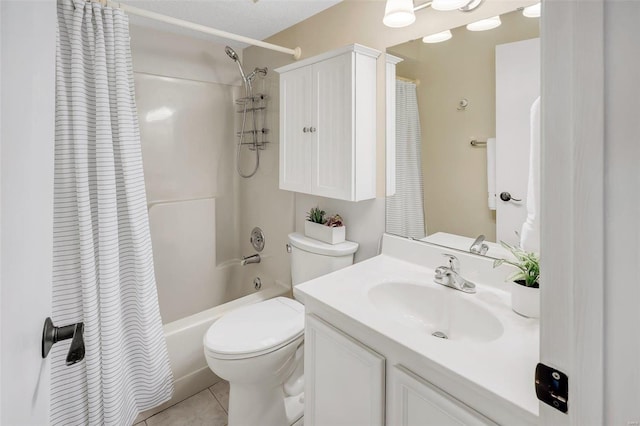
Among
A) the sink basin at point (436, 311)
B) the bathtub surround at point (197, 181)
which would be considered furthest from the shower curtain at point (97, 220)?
the sink basin at point (436, 311)

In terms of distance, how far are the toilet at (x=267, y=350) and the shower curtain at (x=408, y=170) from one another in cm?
32

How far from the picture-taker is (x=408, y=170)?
1578 millimetres

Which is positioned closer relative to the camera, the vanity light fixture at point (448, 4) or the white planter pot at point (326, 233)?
the vanity light fixture at point (448, 4)

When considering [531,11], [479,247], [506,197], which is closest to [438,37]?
[531,11]

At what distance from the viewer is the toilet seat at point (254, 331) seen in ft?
4.46

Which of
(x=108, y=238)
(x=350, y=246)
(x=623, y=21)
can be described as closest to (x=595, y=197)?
(x=623, y=21)

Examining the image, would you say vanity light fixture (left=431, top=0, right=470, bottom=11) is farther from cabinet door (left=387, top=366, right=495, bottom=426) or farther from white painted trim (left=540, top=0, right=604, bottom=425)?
cabinet door (left=387, top=366, right=495, bottom=426)

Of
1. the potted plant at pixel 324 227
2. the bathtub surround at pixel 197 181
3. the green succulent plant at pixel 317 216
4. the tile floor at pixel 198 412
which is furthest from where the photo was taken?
the bathtub surround at pixel 197 181

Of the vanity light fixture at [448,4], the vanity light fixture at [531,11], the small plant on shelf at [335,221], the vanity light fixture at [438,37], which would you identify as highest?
the vanity light fixture at [448,4]

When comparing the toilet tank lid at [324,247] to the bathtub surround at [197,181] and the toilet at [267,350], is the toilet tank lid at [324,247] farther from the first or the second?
the bathtub surround at [197,181]

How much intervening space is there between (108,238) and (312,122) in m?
1.10

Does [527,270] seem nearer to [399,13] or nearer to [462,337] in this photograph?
[462,337]

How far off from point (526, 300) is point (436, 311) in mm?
325

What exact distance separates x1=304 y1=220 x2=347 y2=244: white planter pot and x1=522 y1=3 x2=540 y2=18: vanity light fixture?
1.19 m
